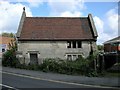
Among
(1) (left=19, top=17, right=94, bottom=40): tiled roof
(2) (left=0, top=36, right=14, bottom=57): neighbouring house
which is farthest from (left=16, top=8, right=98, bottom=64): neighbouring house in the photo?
(2) (left=0, top=36, right=14, bottom=57): neighbouring house

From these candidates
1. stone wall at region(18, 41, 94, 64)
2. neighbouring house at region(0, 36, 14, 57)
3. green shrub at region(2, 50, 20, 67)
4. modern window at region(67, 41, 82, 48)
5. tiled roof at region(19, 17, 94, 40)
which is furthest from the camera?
neighbouring house at region(0, 36, 14, 57)

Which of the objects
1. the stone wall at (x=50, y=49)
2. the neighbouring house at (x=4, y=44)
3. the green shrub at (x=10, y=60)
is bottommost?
the green shrub at (x=10, y=60)

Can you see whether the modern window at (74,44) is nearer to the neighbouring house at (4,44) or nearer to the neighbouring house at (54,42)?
A: the neighbouring house at (54,42)

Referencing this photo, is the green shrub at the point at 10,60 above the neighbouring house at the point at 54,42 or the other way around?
the other way around

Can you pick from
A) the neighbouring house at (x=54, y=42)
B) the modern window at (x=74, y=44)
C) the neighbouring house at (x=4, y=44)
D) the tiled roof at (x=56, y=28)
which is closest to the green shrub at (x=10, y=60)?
the neighbouring house at (x=54, y=42)

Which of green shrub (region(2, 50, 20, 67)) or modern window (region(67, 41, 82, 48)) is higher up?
modern window (region(67, 41, 82, 48))

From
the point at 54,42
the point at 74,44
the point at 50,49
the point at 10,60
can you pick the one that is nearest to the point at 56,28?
the point at 54,42

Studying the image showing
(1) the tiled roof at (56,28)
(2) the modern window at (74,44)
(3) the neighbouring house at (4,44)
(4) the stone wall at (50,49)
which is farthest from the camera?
(3) the neighbouring house at (4,44)

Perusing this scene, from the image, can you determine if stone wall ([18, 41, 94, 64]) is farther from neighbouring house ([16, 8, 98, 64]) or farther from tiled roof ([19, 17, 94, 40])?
tiled roof ([19, 17, 94, 40])

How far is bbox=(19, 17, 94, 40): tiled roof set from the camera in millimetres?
42625

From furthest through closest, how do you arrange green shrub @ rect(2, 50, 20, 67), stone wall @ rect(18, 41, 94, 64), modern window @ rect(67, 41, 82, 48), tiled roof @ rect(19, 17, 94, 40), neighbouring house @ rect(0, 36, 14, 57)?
1. neighbouring house @ rect(0, 36, 14, 57)
2. tiled roof @ rect(19, 17, 94, 40)
3. modern window @ rect(67, 41, 82, 48)
4. stone wall @ rect(18, 41, 94, 64)
5. green shrub @ rect(2, 50, 20, 67)

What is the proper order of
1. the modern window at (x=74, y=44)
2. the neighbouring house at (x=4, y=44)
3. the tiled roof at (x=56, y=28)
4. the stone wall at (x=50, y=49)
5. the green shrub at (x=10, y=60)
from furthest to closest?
the neighbouring house at (x=4, y=44), the tiled roof at (x=56, y=28), the modern window at (x=74, y=44), the stone wall at (x=50, y=49), the green shrub at (x=10, y=60)

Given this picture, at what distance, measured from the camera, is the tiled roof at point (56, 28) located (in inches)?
1678

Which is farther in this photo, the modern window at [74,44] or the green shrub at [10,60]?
the modern window at [74,44]
